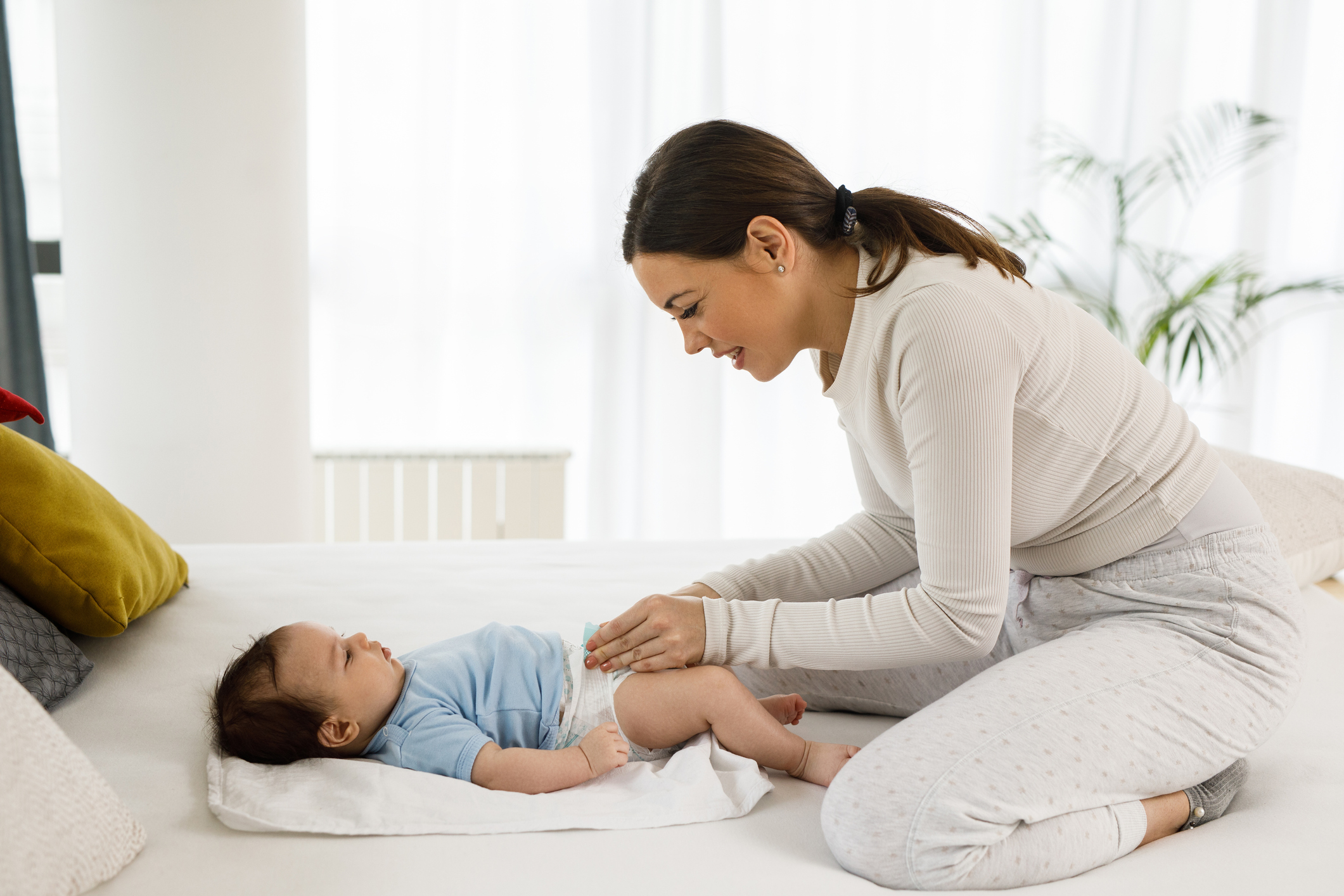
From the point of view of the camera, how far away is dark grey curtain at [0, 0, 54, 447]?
8.49 feet

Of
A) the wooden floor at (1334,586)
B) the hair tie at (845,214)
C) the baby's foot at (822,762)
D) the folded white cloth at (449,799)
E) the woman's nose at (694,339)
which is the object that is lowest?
the wooden floor at (1334,586)

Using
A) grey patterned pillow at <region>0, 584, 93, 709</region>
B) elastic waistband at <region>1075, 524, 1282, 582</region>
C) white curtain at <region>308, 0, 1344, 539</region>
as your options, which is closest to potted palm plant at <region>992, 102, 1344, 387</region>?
white curtain at <region>308, 0, 1344, 539</region>

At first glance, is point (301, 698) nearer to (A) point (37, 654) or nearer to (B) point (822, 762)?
(A) point (37, 654)

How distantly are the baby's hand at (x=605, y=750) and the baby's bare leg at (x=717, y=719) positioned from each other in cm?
5

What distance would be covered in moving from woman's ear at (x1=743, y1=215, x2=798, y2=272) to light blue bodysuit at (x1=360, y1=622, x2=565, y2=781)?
1.75 ft

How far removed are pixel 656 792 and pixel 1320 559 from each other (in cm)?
141

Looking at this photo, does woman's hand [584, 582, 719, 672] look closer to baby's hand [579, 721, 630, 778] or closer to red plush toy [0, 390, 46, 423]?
baby's hand [579, 721, 630, 778]

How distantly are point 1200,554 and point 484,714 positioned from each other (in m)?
0.86

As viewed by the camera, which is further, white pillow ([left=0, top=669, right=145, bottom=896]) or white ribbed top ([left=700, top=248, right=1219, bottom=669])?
white ribbed top ([left=700, top=248, right=1219, bottom=669])

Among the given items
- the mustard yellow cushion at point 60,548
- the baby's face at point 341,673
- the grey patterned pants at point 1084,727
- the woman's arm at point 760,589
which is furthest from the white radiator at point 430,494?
the grey patterned pants at point 1084,727

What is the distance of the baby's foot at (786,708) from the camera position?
1.26 m

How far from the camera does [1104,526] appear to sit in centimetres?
120

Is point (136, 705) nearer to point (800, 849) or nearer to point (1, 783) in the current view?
point (1, 783)

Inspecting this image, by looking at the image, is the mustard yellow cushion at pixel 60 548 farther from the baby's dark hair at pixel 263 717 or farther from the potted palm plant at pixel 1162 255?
the potted palm plant at pixel 1162 255
